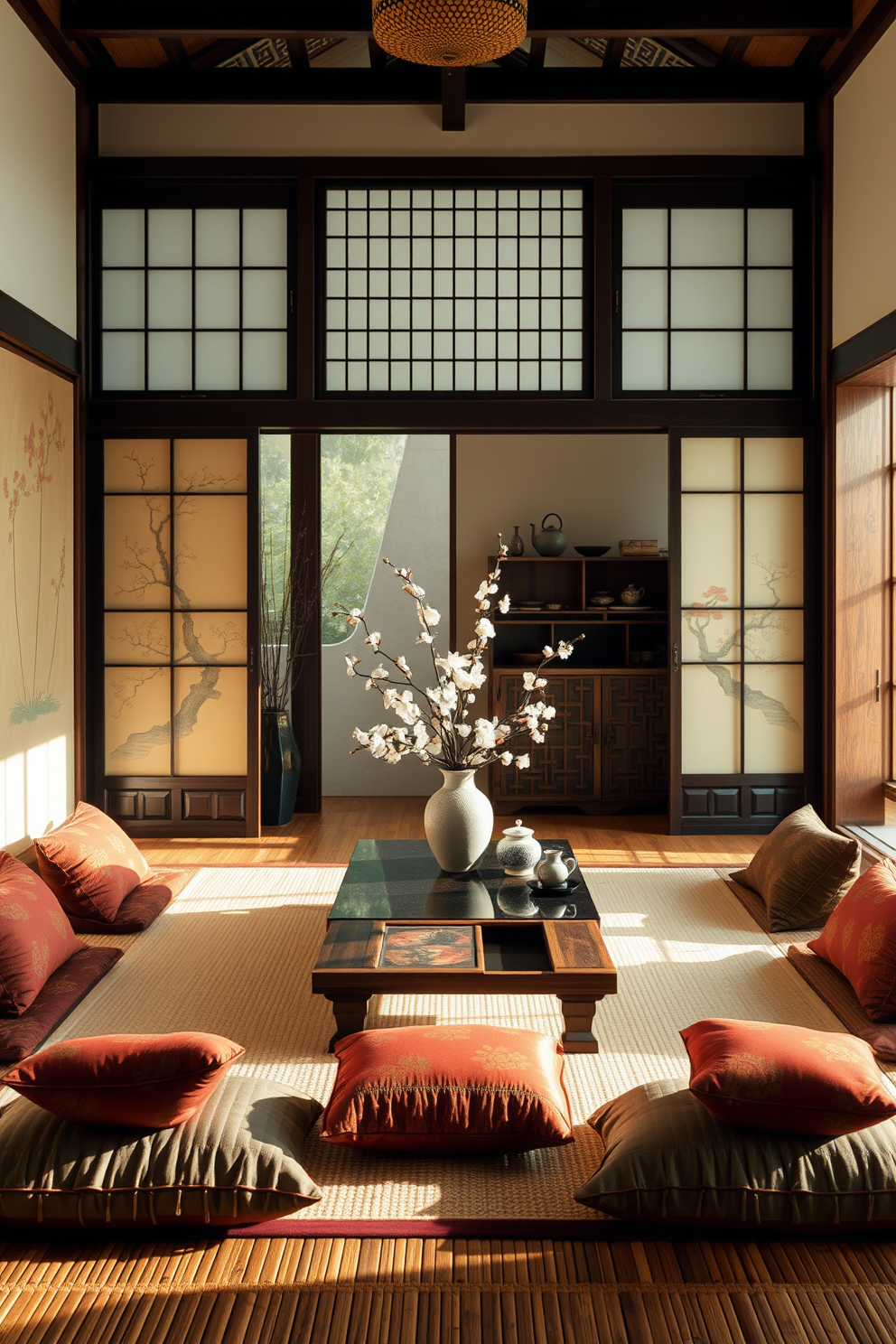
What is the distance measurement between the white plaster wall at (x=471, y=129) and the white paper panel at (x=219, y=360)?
893mm

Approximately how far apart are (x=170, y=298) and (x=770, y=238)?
3013mm

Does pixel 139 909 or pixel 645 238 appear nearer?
pixel 139 909

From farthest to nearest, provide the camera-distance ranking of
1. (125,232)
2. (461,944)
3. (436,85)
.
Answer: (125,232) < (436,85) < (461,944)

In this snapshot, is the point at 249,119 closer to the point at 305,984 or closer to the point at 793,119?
the point at 793,119

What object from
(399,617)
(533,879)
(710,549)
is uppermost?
(710,549)

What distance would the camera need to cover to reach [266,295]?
17.8 ft

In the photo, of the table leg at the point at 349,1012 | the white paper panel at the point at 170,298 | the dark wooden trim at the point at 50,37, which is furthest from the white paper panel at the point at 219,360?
the table leg at the point at 349,1012

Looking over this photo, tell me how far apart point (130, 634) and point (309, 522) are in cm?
123

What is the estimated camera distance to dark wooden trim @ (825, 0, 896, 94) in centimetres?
441

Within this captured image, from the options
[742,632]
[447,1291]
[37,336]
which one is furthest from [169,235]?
[447,1291]

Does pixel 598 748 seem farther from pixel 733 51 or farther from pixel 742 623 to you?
pixel 733 51

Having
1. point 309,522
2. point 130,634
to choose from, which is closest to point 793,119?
point 309,522

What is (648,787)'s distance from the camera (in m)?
6.14

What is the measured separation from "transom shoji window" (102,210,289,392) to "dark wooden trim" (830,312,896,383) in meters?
2.67
